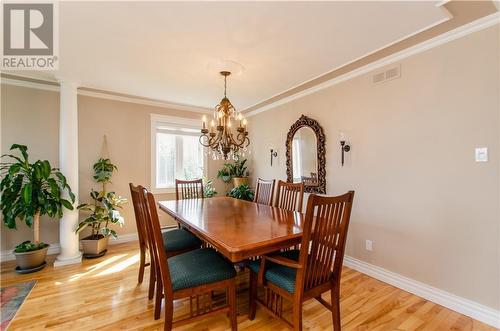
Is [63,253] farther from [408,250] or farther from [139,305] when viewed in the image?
[408,250]

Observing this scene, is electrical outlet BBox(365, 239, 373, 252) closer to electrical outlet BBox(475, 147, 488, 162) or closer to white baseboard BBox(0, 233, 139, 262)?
electrical outlet BBox(475, 147, 488, 162)

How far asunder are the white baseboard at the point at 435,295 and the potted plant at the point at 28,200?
12.7 ft

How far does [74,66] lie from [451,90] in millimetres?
3996

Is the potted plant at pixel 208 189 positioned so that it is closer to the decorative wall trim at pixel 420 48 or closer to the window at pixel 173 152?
the window at pixel 173 152

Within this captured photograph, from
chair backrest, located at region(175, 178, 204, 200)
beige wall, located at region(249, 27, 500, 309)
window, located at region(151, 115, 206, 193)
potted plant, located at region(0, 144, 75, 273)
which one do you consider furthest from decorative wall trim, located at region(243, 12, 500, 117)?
potted plant, located at region(0, 144, 75, 273)

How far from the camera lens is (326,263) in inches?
61.9

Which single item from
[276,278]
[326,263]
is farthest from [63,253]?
[326,263]

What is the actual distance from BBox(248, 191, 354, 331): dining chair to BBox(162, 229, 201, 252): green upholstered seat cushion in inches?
36.3

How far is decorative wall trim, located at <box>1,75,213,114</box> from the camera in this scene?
10.1 ft

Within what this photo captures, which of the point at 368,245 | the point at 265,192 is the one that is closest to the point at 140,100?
the point at 265,192

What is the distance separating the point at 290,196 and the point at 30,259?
3.19m

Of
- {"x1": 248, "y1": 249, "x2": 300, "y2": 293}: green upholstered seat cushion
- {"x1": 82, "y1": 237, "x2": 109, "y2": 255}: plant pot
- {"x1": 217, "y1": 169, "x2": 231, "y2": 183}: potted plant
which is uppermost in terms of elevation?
{"x1": 217, "y1": 169, "x2": 231, "y2": 183}: potted plant

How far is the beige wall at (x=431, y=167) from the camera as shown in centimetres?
186

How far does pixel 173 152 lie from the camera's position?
4383 mm
